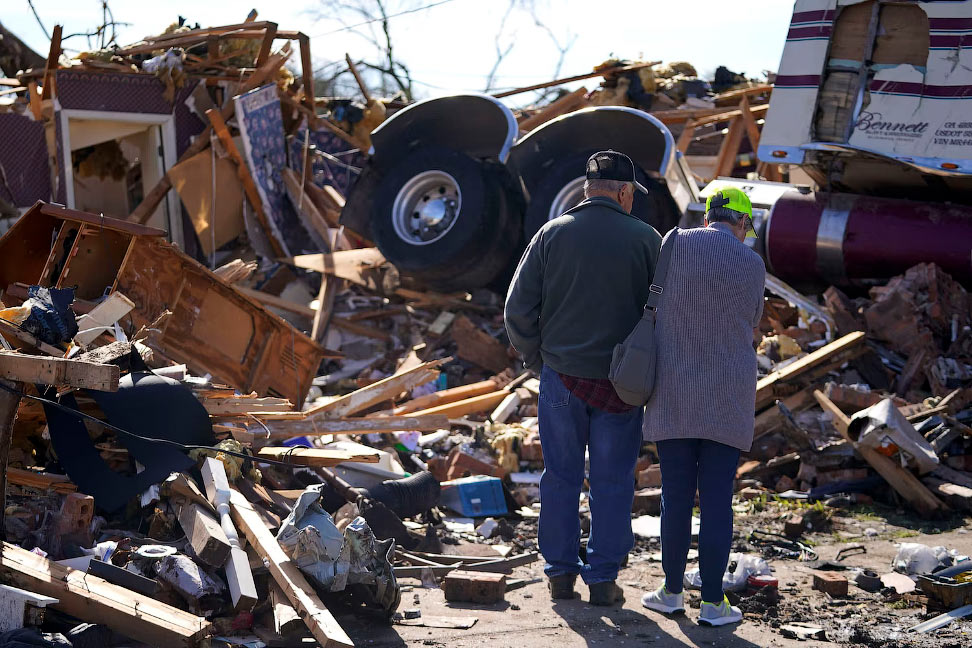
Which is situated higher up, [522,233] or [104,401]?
[522,233]

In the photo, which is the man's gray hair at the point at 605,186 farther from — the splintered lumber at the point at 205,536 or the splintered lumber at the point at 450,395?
the splintered lumber at the point at 450,395

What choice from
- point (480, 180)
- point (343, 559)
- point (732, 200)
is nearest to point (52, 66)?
point (480, 180)

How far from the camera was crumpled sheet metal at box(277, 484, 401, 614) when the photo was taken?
4363 millimetres

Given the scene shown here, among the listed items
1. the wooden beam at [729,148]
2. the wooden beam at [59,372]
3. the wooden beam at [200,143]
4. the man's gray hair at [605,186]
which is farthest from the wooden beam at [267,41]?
the wooden beam at [59,372]

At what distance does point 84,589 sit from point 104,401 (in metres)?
1.34

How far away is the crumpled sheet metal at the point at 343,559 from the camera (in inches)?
172

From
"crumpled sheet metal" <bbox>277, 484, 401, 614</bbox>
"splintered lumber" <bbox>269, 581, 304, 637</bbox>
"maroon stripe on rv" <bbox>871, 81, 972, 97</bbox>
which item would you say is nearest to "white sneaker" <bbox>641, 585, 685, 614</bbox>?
"crumpled sheet metal" <bbox>277, 484, 401, 614</bbox>

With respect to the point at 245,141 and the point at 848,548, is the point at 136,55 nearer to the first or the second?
the point at 245,141

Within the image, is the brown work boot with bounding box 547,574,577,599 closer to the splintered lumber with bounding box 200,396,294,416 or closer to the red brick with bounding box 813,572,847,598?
the red brick with bounding box 813,572,847,598

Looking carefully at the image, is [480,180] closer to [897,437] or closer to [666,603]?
[897,437]

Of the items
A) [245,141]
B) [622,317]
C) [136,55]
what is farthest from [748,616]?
[136,55]

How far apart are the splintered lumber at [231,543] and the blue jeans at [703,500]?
1.78 meters

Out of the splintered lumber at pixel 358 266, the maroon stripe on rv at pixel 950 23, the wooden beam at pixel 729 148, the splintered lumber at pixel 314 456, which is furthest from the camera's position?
the wooden beam at pixel 729 148

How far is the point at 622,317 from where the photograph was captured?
4.70 metres
